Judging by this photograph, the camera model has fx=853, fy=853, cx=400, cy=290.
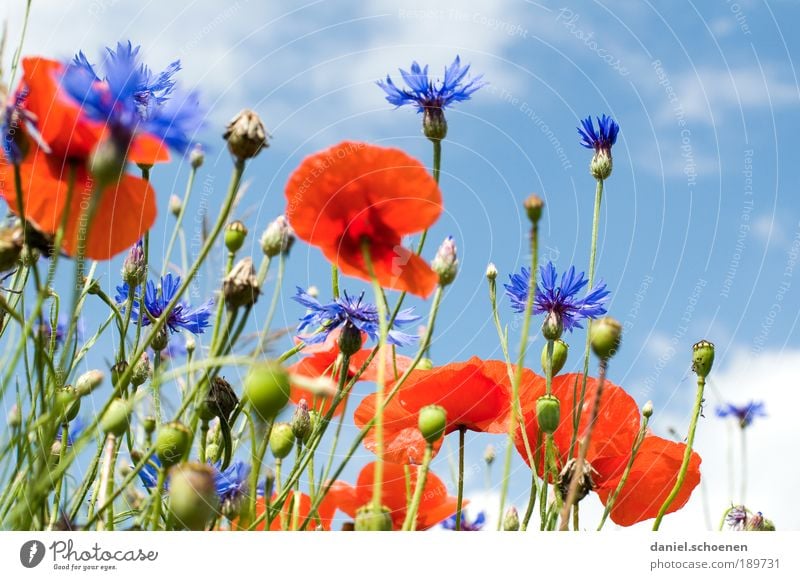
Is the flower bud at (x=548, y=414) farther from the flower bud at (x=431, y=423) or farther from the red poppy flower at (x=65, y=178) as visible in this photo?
the red poppy flower at (x=65, y=178)

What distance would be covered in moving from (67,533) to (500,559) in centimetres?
24

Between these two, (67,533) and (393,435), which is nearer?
(67,533)

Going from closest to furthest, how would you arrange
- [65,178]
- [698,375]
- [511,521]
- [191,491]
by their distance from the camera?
[191,491] → [65,178] → [698,375] → [511,521]

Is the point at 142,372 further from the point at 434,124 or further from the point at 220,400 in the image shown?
the point at 434,124

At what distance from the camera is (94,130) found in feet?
1.43

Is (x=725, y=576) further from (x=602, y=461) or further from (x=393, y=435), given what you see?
(x=393, y=435)

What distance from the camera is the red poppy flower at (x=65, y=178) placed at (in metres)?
0.45

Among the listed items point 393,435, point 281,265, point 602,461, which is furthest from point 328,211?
point 602,461

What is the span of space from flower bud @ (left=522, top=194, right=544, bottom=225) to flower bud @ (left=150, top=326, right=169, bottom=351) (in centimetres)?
29

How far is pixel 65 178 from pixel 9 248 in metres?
0.09

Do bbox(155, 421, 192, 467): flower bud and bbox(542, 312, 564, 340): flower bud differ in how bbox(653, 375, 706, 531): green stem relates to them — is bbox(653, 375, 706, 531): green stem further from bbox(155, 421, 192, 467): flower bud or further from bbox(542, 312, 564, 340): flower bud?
bbox(155, 421, 192, 467): flower bud

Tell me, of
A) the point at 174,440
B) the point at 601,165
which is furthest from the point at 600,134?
the point at 174,440

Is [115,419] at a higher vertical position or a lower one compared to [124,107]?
lower

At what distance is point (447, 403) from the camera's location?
0.59 metres
